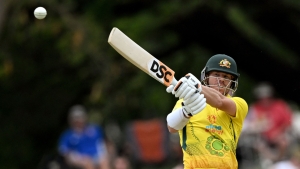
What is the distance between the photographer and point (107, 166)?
1295 cm

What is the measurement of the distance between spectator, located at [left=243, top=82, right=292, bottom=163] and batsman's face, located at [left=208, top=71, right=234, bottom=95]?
5.71 m

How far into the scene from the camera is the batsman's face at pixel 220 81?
6.75m

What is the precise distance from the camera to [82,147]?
13.1m

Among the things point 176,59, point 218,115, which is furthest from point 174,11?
point 218,115

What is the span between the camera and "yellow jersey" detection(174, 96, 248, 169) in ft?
21.9

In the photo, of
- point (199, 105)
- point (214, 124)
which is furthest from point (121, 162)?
point (199, 105)

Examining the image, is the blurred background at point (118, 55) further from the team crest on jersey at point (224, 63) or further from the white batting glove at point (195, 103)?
the white batting glove at point (195, 103)

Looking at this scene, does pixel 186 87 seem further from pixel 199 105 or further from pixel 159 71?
pixel 159 71

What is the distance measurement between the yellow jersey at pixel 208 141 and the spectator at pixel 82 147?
6.31 metres

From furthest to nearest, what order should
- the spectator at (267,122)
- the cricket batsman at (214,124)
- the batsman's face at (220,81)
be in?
1. the spectator at (267,122)
2. the batsman's face at (220,81)
3. the cricket batsman at (214,124)

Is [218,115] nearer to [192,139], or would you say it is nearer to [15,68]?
[192,139]

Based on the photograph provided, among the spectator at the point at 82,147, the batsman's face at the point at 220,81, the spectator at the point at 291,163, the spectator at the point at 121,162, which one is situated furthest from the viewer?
the spectator at the point at 121,162

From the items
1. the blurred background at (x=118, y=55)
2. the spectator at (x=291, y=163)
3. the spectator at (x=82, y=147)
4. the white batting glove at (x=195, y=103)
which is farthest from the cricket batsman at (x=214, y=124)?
the blurred background at (x=118, y=55)

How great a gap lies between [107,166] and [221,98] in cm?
657
